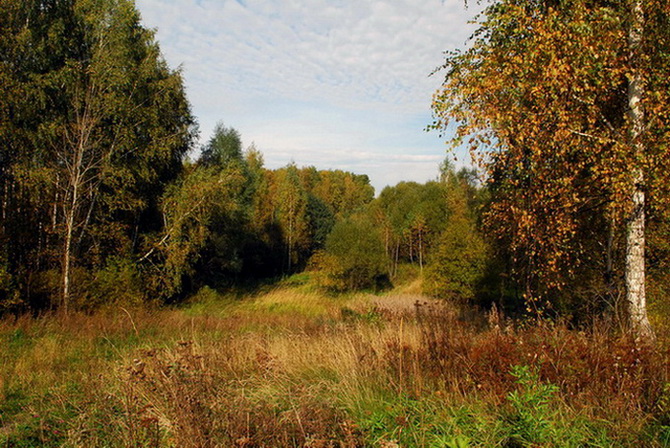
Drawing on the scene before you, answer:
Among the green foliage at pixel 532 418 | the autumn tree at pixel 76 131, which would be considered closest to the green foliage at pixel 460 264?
the autumn tree at pixel 76 131

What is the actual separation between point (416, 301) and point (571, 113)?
469 cm

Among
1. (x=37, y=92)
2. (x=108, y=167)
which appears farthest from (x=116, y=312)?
(x=37, y=92)

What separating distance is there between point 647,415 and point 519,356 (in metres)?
1.24

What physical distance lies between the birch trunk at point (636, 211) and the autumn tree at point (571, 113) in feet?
0.04

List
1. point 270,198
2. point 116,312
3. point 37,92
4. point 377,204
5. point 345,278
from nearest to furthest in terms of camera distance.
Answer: point 116,312, point 37,92, point 345,278, point 270,198, point 377,204

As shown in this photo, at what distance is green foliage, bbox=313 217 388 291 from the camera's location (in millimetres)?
31125

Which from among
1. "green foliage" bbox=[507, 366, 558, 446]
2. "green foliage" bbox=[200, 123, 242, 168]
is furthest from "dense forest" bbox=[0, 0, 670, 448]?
"green foliage" bbox=[200, 123, 242, 168]

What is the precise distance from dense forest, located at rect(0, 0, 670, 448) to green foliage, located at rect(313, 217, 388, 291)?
16.3 meters

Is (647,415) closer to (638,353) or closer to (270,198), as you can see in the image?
(638,353)

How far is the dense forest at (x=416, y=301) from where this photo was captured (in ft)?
11.6

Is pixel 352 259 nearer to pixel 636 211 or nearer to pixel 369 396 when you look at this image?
pixel 636 211

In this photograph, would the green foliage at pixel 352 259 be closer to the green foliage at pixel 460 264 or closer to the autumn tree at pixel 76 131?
the green foliage at pixel 460 264

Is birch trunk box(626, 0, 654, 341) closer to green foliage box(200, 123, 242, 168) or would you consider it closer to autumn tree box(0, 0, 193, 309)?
autumn tree box(0, 0, 193, 309)

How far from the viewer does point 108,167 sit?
15133 mm
